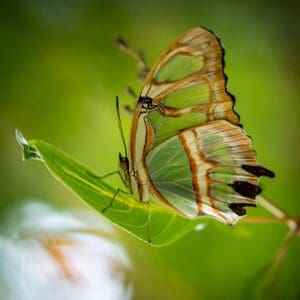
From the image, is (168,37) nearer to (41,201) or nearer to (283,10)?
(283,10)

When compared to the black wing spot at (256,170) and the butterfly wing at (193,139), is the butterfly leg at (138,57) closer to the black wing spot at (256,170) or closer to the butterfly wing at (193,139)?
the butterfly wing at (193,139)

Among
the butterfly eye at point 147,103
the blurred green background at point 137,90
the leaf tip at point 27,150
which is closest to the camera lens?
the leaf tip at point 27,150

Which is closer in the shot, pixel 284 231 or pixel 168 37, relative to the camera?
pixel 284 231

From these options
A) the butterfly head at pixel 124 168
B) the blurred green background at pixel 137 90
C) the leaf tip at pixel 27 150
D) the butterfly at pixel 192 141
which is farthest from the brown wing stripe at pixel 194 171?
the blurred green background at pixel 137 90

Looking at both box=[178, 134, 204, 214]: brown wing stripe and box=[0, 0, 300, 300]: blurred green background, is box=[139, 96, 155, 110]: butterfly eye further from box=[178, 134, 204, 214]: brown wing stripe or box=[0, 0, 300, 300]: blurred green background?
box=[0, 0, 300, 300]: blurred green background

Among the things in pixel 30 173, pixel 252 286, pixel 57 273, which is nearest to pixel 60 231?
pixel 57 273

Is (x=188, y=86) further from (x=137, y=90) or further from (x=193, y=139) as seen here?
(x=137, y=90)

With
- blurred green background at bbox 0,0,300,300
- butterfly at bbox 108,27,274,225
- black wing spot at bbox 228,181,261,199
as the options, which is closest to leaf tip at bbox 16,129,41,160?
butterfly at bbox 108,27,274,225
